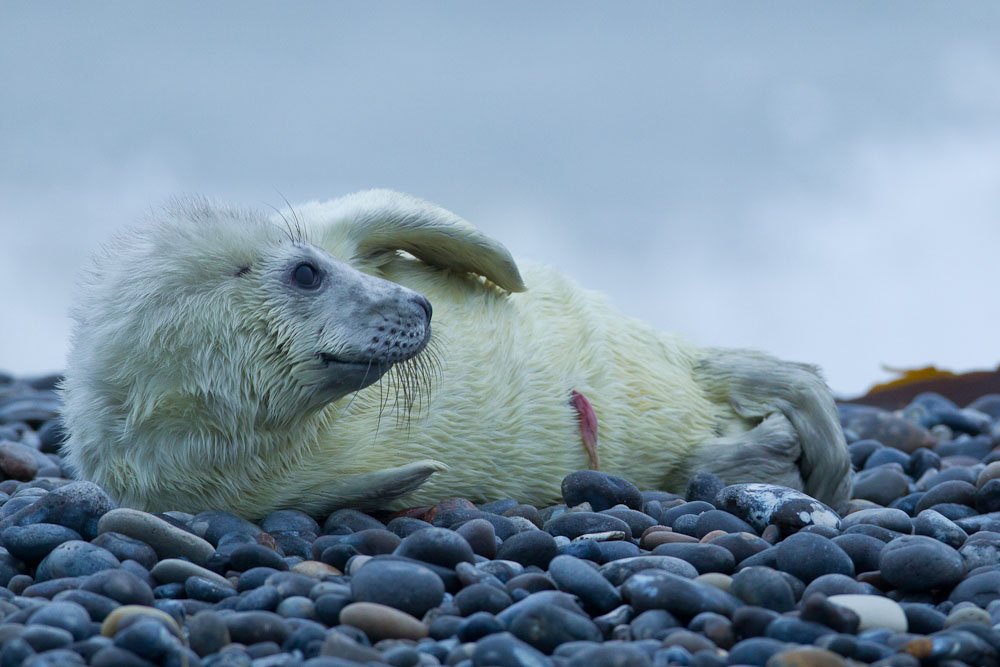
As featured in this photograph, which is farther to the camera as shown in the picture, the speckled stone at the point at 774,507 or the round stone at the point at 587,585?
the speckled stone at the point at 774,507

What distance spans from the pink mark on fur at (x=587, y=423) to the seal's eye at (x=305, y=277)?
134cm

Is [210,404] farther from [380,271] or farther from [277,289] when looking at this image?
[380,271]

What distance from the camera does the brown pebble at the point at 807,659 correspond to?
8.11 feet

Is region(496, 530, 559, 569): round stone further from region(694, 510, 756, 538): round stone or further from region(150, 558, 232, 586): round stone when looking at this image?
region(150, 558, 232, 586): round stone

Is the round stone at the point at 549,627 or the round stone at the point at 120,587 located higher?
the round stone at the point at 549,627

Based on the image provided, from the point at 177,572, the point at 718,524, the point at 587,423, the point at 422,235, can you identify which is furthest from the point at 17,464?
the point at 718,524

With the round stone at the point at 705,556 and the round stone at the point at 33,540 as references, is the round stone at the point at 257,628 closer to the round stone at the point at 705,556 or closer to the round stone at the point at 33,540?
the round stone at the point at 33,540

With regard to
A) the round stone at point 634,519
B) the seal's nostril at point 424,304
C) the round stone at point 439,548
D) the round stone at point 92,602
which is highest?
the seal's nostril at point 424,304

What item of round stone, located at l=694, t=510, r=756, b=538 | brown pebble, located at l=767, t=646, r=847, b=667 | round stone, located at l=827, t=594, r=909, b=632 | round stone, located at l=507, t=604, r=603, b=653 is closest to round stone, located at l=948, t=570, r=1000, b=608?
round stone, located at l=827, t=594, r=909, b=632

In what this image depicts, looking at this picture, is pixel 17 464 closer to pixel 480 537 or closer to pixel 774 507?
pixel 480 537

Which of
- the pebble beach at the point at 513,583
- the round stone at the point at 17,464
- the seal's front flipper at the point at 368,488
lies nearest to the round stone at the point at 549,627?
the pebble beach at the point at 513,583

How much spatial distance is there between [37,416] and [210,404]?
3.81 meters

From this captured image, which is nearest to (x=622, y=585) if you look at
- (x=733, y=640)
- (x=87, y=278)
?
(x=733, y=640)

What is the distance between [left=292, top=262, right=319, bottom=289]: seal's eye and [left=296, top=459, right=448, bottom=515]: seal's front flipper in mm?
716
